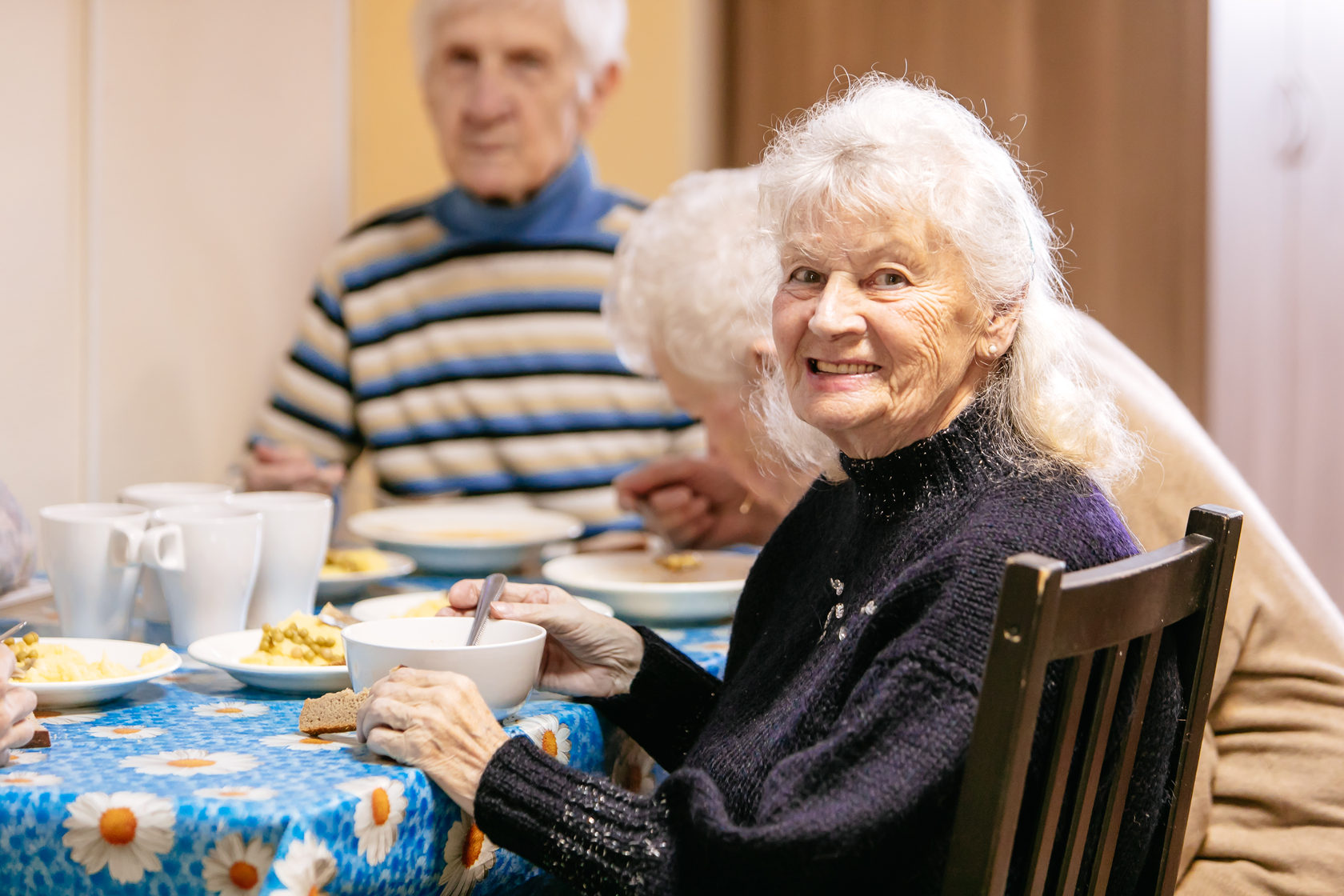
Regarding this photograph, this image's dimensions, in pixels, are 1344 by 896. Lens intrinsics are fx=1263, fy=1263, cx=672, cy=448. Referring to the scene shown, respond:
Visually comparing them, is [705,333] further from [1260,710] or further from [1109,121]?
[1109,121]

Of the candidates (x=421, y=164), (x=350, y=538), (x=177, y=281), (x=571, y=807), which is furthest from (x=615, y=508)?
(x=571, y=807)

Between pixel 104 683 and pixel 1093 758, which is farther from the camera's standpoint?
pixel 104 683

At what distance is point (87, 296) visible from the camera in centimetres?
218

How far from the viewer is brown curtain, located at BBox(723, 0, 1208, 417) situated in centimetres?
275

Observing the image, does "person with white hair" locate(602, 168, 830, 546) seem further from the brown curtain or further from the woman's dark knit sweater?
the brown curtain

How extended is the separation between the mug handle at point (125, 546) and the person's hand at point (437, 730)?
1.29 ft

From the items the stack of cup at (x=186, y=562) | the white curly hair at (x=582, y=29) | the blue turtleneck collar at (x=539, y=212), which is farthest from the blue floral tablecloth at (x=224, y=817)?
the white curly hair at (x=582, y=29)

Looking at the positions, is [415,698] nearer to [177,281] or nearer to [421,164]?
[177,281]

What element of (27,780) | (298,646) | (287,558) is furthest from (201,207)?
(27,780)

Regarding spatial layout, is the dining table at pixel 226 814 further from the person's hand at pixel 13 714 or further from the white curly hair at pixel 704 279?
the white curly hair at pixel 704 279

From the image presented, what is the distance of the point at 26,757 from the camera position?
36.9 inches

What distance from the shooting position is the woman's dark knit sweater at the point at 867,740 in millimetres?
850

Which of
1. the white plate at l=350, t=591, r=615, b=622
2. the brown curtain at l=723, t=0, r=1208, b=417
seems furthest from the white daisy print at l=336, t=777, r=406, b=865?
the brown curtain at l=723, t=0, r=1208, b=417

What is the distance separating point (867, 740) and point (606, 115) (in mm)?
2577
